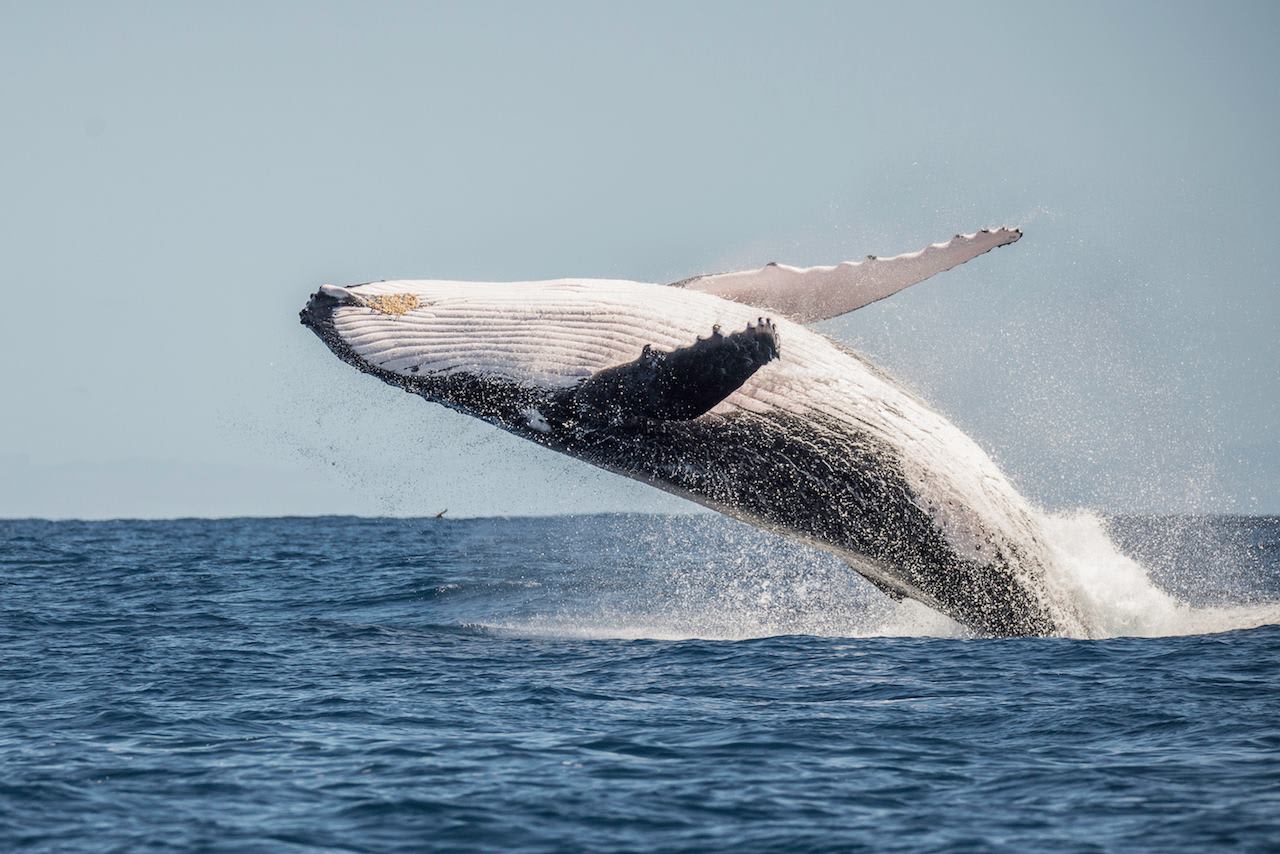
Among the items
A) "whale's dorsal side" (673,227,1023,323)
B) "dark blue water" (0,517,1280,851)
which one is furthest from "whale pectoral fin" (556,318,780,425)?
"dark blue water" (0,517,1280,851)

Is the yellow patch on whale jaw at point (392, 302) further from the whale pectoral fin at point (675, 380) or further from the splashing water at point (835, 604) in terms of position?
the splashing water at point (835, 604)

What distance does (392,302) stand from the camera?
11523 mm

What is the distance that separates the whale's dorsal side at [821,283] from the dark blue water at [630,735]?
334 cm

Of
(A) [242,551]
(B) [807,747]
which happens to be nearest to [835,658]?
(B) [807,747]

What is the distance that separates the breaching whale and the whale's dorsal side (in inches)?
0.5

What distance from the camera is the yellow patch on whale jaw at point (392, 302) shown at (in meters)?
11.5

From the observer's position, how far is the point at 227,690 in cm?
1251

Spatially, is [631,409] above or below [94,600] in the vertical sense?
above

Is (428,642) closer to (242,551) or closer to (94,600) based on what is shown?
(94,600)

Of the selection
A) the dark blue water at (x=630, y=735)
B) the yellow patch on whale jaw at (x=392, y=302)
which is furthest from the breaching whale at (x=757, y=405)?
the dark blue water at (x=630, y=735)

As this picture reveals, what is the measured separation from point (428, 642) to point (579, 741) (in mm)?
6189

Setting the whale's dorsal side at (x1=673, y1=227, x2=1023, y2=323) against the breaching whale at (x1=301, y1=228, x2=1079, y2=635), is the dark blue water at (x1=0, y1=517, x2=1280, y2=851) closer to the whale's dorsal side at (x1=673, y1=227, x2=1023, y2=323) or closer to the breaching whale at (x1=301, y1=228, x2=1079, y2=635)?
the breaching whale at (x1=301, y1=228, x2=1079, y2=635)

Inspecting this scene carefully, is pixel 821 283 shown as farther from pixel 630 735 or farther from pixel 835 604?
pixel 835 604

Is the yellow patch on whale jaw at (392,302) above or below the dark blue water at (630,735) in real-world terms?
above
